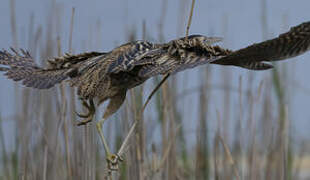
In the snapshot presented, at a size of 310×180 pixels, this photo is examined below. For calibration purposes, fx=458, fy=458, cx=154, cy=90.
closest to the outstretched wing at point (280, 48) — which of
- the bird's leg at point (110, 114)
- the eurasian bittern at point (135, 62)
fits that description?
the eurasian bittern at point (135, 62)

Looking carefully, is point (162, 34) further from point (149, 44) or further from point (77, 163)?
point (149, 44)

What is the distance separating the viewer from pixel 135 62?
2.07ft

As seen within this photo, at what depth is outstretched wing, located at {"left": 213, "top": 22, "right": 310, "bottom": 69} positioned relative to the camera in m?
0.58

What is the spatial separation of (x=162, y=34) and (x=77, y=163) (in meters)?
0.50

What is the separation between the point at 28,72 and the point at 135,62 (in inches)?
8.4

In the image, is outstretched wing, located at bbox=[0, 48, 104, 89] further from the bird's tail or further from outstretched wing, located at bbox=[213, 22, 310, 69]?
outstretched wing, located at bbox=[213, 22, 310, 69]

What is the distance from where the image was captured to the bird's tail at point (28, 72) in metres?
0.69

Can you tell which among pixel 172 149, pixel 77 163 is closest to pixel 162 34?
pixel 172 149

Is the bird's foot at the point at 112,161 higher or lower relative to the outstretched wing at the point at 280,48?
lower

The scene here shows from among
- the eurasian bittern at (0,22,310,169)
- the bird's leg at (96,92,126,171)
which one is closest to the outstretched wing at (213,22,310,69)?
the eurasian bittern at (0,22,310,169)

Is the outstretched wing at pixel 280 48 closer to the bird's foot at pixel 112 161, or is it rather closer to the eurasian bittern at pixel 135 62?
the eurasian bittern at pixel 135 62

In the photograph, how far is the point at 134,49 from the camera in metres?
0.69

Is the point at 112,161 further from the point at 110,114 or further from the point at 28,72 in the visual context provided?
the point at 28,72

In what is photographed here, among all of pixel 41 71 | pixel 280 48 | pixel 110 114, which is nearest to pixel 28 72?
pixel 41 71
